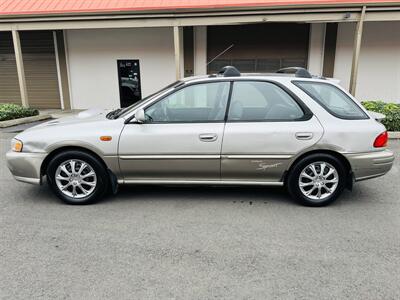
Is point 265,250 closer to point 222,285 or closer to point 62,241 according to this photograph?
point 222,285

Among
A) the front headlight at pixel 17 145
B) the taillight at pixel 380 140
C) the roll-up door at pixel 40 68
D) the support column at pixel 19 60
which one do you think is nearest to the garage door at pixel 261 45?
the roll-up door at pixel 40 68

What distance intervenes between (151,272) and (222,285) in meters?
0.62

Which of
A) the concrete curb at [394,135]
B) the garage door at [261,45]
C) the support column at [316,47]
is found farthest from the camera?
the garage door at [261,45]

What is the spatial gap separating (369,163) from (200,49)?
372 inches

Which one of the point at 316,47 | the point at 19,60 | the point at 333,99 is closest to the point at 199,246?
the point at 333,99

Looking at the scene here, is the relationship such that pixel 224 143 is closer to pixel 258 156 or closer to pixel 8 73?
pixel 258 156

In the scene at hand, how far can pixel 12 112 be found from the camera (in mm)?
10156

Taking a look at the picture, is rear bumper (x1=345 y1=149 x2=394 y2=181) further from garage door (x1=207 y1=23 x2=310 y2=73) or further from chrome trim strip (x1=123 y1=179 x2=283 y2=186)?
garage door (x1=207 y1=23 x2=310 y2=73)

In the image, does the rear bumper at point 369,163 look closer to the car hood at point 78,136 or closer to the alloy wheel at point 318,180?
Answer: the alloy wheel at point 318,180

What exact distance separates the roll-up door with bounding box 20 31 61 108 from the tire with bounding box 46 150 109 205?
1054 cm

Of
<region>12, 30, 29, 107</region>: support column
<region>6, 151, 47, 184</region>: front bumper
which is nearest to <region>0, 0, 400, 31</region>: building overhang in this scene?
<region>12, 30, 29, 107</region>: support column

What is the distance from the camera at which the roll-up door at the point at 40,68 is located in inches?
518

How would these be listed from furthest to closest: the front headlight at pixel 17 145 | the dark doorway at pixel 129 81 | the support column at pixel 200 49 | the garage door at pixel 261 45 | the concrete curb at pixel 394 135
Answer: the dark doorway at pixel 129 81 < the support column at pixel 200 49 < the garage door at pixel 261 45 < the concrete curb at pixel 394 135 < the front headlight at pixel 17 145

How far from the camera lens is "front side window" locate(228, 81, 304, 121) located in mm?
4020
